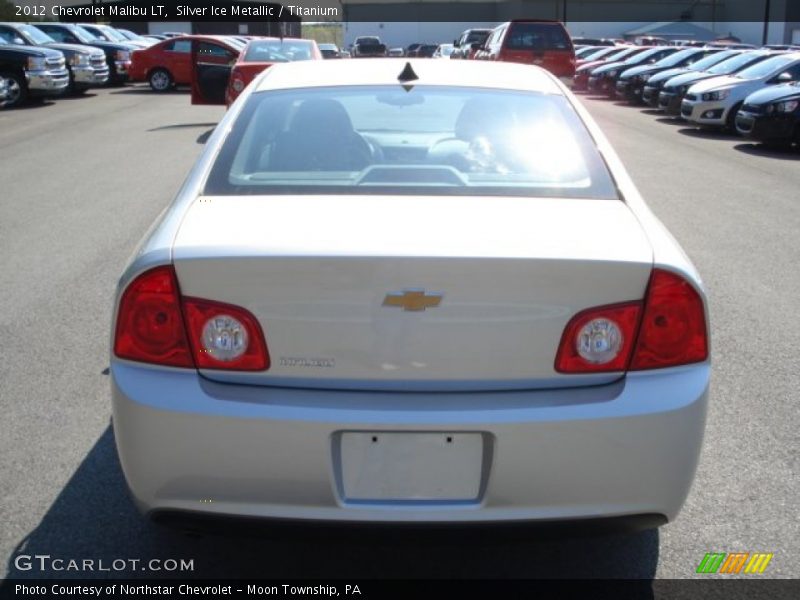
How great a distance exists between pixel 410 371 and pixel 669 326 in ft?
2.56

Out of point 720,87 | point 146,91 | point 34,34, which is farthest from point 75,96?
point 720,87

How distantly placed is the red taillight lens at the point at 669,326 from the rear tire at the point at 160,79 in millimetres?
27268

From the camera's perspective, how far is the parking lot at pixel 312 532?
332 centimetres

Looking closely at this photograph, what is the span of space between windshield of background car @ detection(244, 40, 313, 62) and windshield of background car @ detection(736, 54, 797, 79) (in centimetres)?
844

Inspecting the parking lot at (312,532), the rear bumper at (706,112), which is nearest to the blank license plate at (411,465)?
the parking lot at (312,532)

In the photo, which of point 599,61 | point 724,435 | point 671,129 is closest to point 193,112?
point 671,129

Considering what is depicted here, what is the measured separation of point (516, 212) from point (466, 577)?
4.05ft

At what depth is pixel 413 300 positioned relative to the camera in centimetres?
267

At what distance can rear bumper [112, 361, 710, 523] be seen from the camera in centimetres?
268

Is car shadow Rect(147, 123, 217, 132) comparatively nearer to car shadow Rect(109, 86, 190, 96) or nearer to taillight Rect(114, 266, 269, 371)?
car shadow Rect(109, 86, 190, 96)

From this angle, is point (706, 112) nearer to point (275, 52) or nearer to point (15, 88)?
point (275, 52)

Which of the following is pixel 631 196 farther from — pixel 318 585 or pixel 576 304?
pixel 318 585

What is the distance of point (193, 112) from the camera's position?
20906 millimetres

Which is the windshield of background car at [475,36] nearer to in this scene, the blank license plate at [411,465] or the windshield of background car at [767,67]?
the windshield of background car at [767,67]
